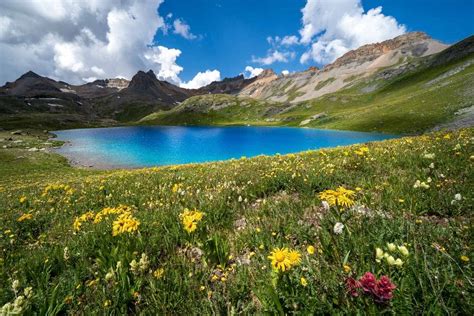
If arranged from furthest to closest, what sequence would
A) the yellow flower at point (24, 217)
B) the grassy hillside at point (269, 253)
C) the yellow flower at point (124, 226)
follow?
1. the yellow flower at point (24, 217)
2. the yellow flower at point (124, 226)
3. the grassy hillside at point (269, 253)

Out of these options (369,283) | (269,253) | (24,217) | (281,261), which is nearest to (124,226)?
(269,253)

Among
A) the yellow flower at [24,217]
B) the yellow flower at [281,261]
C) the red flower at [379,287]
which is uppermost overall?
the red flower at [379,287]

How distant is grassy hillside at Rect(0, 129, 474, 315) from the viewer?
239 centimetres

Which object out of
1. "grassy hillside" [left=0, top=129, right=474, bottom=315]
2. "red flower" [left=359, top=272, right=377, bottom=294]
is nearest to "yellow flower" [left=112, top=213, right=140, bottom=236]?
"grassy hillside" [left=0, top=129, right=474, bottom=315]

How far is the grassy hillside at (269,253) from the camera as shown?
7.85 feet

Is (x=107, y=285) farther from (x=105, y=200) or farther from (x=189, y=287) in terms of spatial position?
(x=105, y=200)

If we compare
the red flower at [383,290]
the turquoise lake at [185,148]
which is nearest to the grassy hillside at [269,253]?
the red flower at [383,290]

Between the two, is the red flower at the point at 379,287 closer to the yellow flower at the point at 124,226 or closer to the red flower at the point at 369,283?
the red flower at the point at 369,283

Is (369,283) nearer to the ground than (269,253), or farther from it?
farther from it

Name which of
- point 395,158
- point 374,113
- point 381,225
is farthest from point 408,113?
point 381,225

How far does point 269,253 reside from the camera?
11.6 ft

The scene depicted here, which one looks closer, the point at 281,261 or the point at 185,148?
the point at 281,261

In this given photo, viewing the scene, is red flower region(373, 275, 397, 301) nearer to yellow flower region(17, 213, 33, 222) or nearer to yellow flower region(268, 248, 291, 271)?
yellow flower region(268, 248, 291, 271)

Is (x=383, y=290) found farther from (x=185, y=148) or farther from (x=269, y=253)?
(x=185, y=148)
